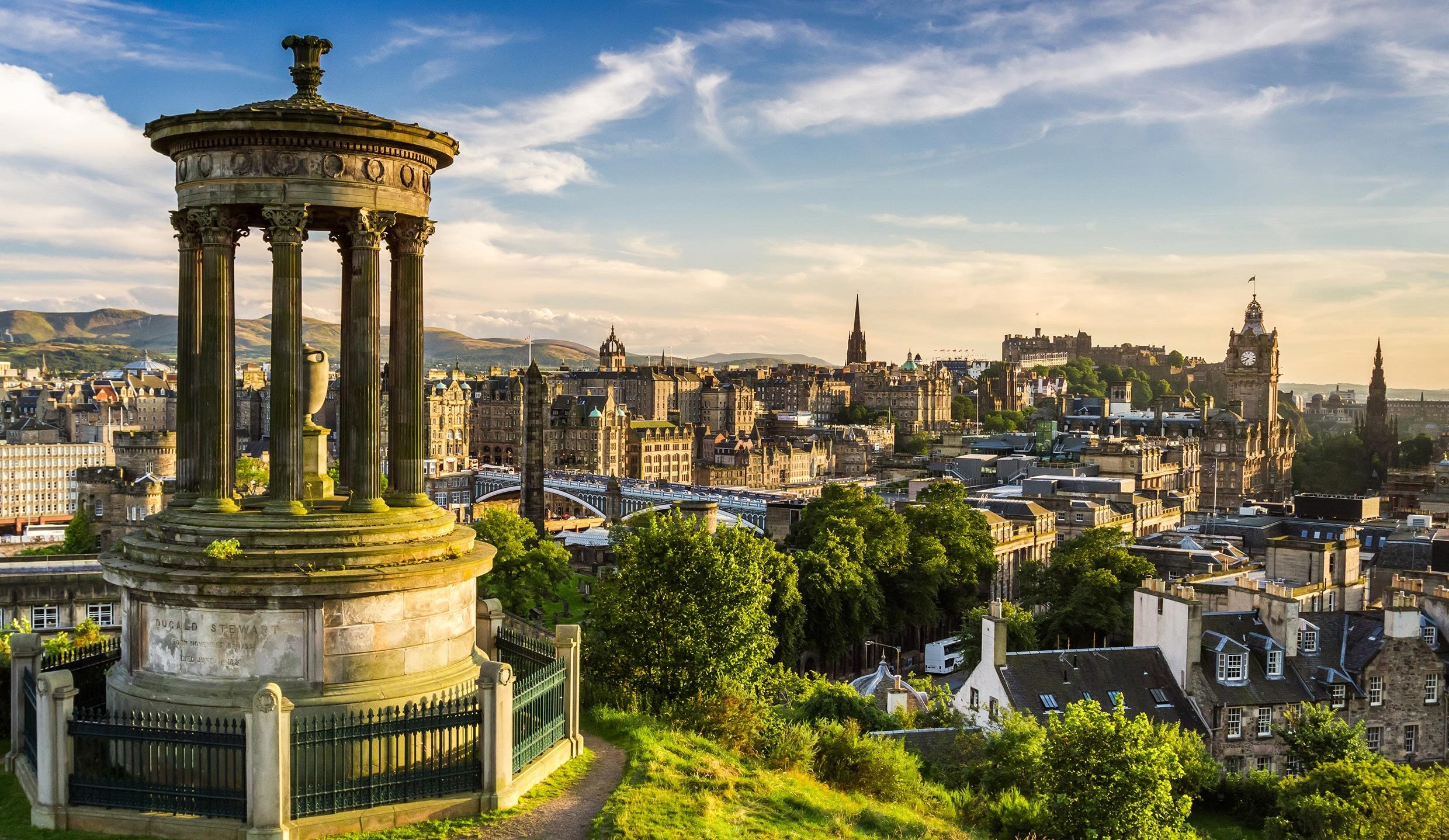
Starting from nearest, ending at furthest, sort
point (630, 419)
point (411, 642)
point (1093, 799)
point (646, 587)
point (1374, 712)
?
point (411, 642) → point (1093, 799) → point (646, 587) → point (1374, 712) → point (630, 419)

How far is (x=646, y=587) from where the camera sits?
1187 inches

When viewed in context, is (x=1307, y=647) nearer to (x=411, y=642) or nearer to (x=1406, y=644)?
(x=1406, y=644)

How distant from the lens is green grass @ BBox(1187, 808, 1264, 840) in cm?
3584

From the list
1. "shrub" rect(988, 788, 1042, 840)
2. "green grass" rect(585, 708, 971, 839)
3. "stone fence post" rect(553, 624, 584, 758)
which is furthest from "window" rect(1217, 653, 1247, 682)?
"stone fence post" rect(553, 624, 584, 758)

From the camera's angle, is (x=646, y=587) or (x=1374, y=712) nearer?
(x=646, y=587)

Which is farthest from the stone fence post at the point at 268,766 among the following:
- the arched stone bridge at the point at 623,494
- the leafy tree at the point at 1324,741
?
the arched stone bridge at the point at 623,494

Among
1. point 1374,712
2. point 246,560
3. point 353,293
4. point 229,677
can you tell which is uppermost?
point 353,293

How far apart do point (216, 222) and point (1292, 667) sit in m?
41.0

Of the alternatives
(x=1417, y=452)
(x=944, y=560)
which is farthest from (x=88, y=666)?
(x=1417, y=452)

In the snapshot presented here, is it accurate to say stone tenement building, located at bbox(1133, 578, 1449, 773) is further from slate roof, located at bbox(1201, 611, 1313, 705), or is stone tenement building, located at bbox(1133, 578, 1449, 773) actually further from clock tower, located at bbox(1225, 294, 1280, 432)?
clock tower, located at bbox(1225, 294, 1280, 432)

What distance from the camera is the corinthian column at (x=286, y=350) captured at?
17250 millimetres

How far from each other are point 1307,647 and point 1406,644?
3562 mm

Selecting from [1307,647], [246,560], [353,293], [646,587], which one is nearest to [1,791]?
[246,560]

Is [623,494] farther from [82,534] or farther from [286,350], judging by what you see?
[286,350]
